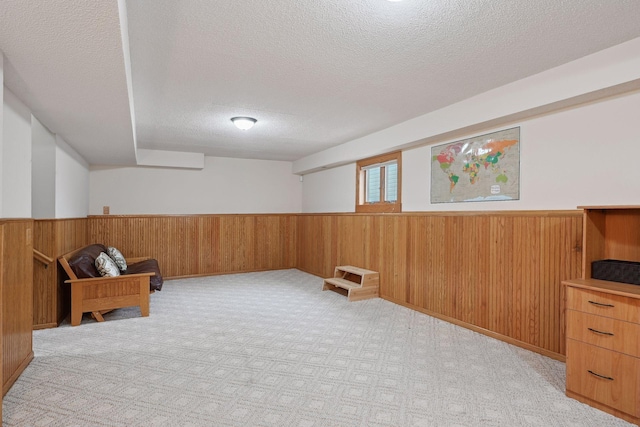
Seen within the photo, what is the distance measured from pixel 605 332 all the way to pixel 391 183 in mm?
3169

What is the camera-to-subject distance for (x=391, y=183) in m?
4.95

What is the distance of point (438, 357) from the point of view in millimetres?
2820

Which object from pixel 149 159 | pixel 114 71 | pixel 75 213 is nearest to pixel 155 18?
pixel 114 71

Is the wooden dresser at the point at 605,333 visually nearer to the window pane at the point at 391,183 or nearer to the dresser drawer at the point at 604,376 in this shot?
the dresser drawer at the point at 604,376

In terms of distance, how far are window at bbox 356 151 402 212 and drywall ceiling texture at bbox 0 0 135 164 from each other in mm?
3219

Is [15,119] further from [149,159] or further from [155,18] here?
[149,159]

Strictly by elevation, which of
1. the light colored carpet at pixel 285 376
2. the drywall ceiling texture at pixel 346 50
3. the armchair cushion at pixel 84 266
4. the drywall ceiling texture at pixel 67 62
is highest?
the drywall ceiling texture at pixel 346 50

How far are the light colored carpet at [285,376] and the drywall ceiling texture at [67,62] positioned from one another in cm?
203

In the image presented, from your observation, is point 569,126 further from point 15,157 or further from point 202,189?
point 202,189

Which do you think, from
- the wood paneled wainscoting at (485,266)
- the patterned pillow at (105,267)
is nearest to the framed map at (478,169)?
the wood paneled wainscoting at (485,266)

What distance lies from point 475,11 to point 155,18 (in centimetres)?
178

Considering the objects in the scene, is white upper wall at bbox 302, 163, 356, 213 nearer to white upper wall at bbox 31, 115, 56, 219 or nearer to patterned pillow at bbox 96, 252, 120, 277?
patterned pillow at bbox 96, 252, 120, 277

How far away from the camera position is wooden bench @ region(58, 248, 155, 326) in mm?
3611

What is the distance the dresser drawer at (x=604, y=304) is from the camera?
6.46 ft
